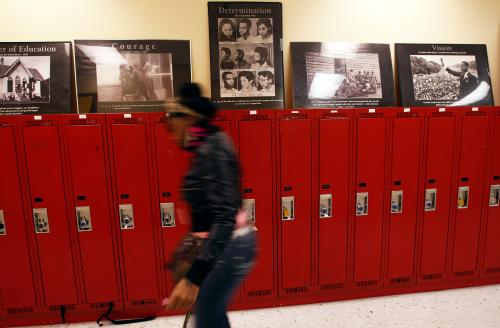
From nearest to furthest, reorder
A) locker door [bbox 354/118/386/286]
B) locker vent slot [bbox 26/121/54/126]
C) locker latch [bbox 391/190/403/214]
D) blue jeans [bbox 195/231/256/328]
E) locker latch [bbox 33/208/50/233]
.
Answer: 1. blue jeans [bbox 195/231/256/328]
2. locker vent slot [bbox 26/121/54/126]
3. locker latch [bbox 33/208/50/233]
4. locker door [bbox 354/118/386/286]
5. locker latch [bbox 391/190/403/214]

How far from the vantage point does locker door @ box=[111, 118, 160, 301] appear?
2.47 metres

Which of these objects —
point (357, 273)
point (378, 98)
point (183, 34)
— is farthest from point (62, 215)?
A: point (378, 98)

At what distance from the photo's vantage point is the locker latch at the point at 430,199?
9.27 feet

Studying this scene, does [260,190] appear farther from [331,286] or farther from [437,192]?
[437,192]

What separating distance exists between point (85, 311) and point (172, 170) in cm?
142

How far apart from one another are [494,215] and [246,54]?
2.81 meters

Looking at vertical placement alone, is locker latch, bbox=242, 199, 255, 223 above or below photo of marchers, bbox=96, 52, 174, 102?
below

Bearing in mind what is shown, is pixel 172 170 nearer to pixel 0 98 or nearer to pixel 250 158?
pixel 250 158

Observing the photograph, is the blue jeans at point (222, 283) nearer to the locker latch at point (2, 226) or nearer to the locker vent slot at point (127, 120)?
the locker vent slot at point (127, 120)

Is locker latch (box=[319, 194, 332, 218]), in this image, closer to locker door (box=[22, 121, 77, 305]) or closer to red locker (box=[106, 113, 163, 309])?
red locker (box=[106, 113, 163, 309])

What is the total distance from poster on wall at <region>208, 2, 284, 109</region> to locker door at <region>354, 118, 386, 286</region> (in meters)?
0.84

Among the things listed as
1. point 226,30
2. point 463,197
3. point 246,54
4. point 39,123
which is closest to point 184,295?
point 39,123

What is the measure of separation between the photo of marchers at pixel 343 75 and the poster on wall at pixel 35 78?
2.18 meters

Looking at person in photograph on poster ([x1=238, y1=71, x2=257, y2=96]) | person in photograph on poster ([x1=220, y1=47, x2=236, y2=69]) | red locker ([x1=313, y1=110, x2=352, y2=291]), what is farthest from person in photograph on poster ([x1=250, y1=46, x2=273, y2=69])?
red locker ([x1=313, y1=110, x2=352, y2=291])
